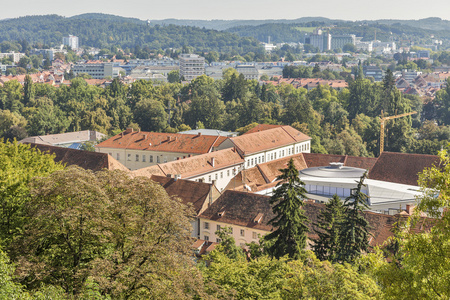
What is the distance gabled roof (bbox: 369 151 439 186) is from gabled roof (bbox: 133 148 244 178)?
15.3m

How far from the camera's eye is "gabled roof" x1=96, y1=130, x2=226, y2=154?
71562 mm

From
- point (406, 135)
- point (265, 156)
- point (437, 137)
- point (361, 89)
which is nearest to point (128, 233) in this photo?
point (265, 156)

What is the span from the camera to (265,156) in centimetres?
7350

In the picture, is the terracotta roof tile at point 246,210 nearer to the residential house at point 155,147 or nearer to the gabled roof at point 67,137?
the residential house at point 155,147

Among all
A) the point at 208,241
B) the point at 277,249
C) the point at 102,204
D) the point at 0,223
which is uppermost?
the point at 102,204

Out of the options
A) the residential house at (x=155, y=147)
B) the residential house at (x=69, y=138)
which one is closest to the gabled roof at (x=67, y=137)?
the residential house at (x=69, y=138)

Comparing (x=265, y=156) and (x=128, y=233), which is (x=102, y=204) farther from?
(x=265, y=156)

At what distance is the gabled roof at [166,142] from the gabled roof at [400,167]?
62.0ft

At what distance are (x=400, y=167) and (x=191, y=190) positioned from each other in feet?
80.1

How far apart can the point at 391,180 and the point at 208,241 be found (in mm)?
25074

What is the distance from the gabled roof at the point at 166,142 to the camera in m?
71.6

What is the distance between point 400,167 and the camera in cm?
6188

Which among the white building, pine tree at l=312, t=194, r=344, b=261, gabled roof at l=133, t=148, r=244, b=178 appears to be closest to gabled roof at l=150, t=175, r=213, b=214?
gabled roof at l=133, t=148, r=244, b=178

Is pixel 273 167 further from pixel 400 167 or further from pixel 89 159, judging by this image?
pixel 89 159
